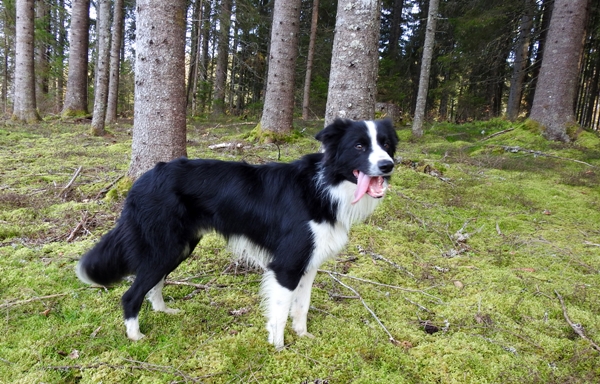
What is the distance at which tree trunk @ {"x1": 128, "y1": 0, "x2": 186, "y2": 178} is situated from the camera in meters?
4.76

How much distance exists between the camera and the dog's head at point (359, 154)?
2.59 meters

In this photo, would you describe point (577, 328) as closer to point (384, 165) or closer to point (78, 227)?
point (384, 165)

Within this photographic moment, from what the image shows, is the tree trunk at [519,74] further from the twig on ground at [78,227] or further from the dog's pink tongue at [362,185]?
the twig on ground at [78,227]

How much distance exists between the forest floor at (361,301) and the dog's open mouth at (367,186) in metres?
1.18

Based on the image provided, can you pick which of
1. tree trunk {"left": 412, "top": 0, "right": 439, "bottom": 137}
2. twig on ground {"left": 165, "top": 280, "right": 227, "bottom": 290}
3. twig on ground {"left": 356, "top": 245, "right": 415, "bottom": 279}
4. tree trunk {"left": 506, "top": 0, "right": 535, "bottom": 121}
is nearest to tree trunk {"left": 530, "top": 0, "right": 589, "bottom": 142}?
tree trunk {"left": 412, "top": 0, "right": 439, "bottom": 137}

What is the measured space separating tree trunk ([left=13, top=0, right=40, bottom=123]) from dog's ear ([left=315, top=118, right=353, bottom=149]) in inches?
549

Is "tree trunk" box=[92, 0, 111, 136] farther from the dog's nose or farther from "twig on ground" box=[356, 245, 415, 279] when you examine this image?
the dog's nose

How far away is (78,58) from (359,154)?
51.1 ft

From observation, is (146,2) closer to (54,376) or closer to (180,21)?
(180,21)

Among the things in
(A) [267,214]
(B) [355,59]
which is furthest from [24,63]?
(A) [267,214]

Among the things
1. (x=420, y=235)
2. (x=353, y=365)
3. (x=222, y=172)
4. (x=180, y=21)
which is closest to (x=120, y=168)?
(x=180, y=21)

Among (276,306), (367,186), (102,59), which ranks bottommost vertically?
(276,306)

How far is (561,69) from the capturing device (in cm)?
920

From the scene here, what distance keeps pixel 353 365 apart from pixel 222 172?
69.5 inches
